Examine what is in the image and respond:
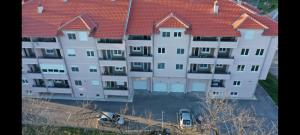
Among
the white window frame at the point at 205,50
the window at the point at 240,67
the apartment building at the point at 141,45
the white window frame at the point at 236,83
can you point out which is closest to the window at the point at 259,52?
the apartment building at the point at 141,45

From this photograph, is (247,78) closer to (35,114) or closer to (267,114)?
(267,114)

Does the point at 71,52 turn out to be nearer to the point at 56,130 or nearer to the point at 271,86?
the point at 56,130

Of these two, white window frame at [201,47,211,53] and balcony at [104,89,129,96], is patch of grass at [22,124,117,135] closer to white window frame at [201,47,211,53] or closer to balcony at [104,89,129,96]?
balcony at [104,89,129,96]

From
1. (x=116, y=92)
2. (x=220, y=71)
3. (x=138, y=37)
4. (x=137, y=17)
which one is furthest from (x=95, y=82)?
(x=220, y=71)

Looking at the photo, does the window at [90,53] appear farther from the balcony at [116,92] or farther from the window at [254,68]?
the window at [254,68]

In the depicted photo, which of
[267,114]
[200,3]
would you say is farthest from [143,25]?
[267,114]

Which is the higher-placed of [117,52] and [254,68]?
[117,52]

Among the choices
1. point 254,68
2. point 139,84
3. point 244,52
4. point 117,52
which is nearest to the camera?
point 244,52

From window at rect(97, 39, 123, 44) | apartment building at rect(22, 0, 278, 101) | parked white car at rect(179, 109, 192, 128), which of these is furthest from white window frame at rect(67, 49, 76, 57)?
parked white car at rect(179, 109, 192, 128)
